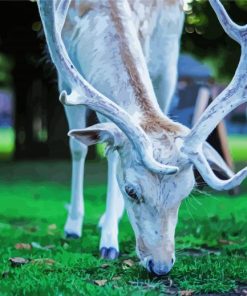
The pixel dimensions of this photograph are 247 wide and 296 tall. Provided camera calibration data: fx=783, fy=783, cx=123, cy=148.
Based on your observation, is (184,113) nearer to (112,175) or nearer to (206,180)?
(112,175)

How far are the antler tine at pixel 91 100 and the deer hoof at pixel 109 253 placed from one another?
4.15ft

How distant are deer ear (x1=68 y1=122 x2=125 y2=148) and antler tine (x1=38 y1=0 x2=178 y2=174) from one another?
0.19 m

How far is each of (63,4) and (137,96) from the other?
2.44ft

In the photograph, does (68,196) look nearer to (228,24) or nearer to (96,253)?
(96,253)

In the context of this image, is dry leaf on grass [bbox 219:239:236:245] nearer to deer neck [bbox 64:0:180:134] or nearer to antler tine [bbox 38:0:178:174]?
deer neck [bbox 64:0:180:134]

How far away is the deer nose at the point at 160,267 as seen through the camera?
4.21 metres

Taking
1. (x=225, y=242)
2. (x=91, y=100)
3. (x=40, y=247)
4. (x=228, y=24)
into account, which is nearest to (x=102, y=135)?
(x=91, y=100)

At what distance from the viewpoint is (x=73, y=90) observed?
4.50 metres

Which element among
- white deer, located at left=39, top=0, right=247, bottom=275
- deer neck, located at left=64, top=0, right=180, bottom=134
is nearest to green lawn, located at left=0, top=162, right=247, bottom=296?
white deer, located at left=39, top=0, right=247, bottom=275

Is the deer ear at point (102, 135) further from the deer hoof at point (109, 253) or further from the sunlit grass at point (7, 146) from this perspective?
the sunlit grass at point (7, 146)

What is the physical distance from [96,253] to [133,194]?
120 centimetres

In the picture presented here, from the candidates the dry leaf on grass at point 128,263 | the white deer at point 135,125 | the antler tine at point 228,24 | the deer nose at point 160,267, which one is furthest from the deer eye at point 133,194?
the antler tine at point 228,24

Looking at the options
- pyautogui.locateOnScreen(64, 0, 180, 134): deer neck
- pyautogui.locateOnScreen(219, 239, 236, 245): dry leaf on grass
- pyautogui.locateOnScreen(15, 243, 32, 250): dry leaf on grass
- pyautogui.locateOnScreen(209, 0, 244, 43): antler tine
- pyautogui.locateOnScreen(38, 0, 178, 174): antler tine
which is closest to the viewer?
pyautogui.locateOnScreen(38, 0, 178, 174): antler tine

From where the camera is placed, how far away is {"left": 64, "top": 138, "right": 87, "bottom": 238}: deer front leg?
6395 millimetres
